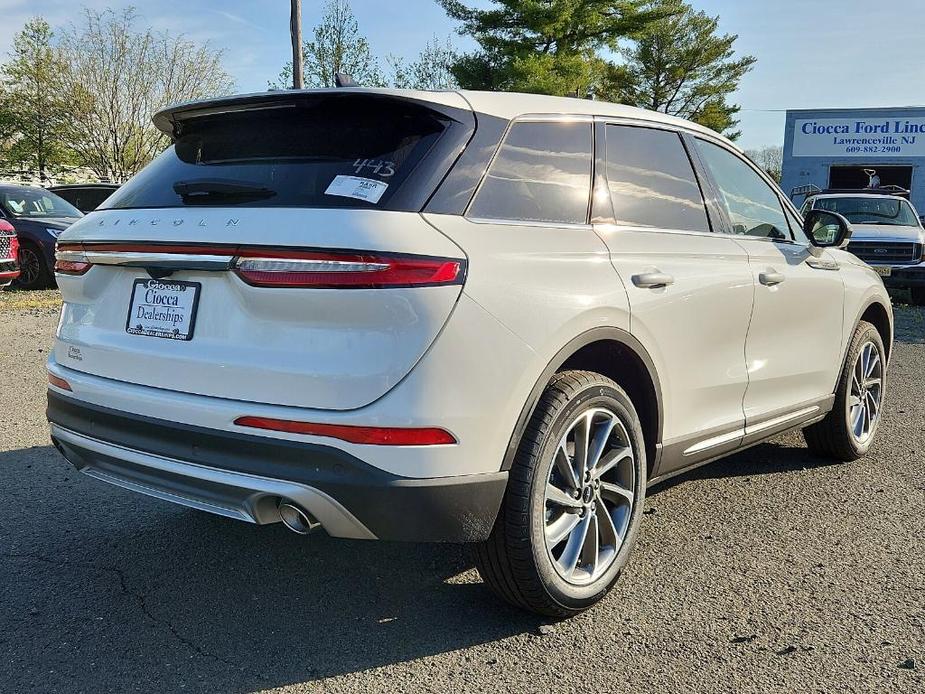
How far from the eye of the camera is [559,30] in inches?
1282

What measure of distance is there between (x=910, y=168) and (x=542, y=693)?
36.4m

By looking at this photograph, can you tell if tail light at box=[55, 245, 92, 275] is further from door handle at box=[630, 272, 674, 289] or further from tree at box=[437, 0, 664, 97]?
tree at box=[437, 0, 664, 97]

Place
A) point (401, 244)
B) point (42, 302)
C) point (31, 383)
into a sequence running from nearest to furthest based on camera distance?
point (401, 244)
point (31, 383)
point (42, 302)

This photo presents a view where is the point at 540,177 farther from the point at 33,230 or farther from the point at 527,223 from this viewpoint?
the point at 33,230

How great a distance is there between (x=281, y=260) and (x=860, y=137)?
35365 mm

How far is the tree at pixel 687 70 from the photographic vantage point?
4578 cm

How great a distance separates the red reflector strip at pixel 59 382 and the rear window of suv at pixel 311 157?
2.20 feet

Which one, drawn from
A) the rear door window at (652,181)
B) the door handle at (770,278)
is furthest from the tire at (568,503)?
the door handle at (770,278)

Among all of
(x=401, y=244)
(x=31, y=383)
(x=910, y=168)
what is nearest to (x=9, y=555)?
(x=401, y=244)

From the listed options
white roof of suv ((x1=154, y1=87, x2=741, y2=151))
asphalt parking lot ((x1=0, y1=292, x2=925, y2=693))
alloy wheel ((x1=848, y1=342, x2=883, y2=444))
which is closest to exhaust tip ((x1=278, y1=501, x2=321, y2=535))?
asphalt parking lot ((x1=0, y1=292, x2=925, y2=693))

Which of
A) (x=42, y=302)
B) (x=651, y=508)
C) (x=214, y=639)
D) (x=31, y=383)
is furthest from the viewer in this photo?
(x=42, y=302)

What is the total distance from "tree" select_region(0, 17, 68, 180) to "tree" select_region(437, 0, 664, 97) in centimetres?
1460

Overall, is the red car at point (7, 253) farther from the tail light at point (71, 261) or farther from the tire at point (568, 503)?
the tire at point (568, 503)

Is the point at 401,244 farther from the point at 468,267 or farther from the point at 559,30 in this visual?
the point at 559,30
